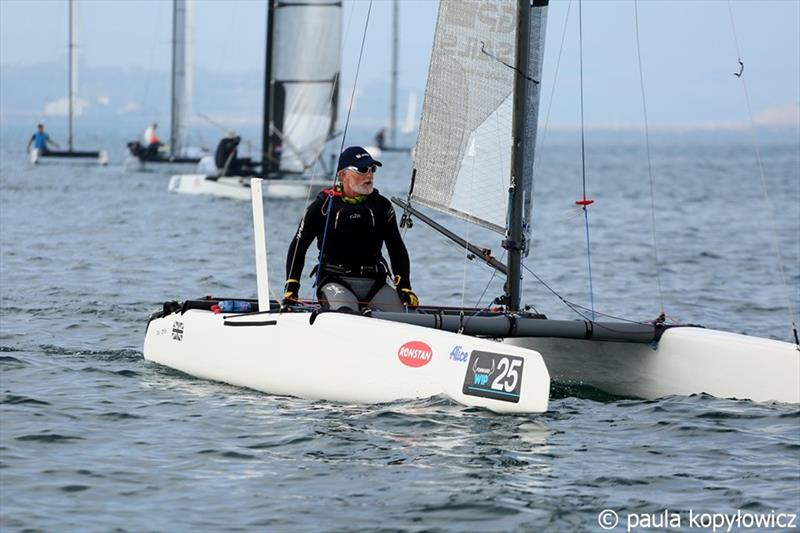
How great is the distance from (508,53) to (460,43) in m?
0.33

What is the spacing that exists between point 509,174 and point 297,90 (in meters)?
20.7

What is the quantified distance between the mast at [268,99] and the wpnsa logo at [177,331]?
65.5ft

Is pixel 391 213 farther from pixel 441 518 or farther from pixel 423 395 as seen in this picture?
pixel 441 518

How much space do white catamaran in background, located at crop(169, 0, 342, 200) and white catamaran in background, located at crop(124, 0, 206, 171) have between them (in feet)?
47.7

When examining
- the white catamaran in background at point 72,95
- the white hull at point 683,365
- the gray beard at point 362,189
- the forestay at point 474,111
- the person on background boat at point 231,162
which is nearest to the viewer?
the white hull at point 683,365

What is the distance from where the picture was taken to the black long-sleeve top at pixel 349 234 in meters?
8.85

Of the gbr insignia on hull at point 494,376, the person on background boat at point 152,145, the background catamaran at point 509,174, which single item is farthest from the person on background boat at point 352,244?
the person on background boat at point 152,145

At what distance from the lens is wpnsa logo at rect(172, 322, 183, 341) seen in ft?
30.3

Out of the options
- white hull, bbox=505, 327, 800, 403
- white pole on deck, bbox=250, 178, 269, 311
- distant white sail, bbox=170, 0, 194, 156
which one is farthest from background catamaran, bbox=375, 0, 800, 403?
distant white sail, bbox=170, 0, 194, 156

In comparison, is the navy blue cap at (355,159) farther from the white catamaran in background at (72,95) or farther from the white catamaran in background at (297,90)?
the white catamaran in background at (72,95)

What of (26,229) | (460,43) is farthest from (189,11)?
(460,43)

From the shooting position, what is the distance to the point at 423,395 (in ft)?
25.9

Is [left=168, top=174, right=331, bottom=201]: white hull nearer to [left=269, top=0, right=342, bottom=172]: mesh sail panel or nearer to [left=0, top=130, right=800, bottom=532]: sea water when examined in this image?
[left=269, top=0, right=342, bottom=172]: mesh sail panel

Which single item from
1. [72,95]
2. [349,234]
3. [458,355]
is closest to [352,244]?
[349,234]
